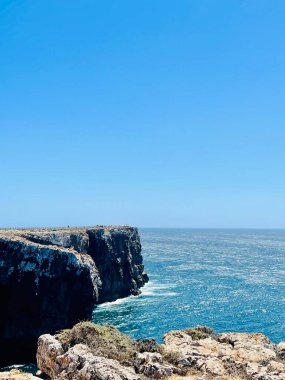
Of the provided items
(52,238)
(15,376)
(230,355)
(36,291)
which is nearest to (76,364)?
(15,376)

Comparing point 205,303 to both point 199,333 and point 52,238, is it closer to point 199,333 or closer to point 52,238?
point 52,238

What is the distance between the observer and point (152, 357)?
61.0 ft

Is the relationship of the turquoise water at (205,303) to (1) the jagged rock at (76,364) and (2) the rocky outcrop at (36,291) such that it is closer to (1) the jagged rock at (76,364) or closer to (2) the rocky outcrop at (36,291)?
(2) the rocky outcrop at (36,291)

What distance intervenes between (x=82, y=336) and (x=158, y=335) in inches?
1496

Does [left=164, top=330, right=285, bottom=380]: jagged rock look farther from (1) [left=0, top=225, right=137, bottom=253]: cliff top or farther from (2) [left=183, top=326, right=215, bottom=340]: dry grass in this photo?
(1) [left=0, top=225, right=137, bottom=253]: cliff top

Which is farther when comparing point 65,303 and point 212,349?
point 65,303

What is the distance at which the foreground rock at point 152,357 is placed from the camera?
17188mm

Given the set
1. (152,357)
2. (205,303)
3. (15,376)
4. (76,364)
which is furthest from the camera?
(205,303)

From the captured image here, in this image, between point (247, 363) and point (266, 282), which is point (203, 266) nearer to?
Answer: point (266, 282)

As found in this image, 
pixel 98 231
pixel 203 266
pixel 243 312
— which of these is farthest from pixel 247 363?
pixel 203 266

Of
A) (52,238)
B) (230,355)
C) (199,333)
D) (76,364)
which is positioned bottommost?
(230,355)

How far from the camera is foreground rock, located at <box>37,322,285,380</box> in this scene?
17188 millimetres

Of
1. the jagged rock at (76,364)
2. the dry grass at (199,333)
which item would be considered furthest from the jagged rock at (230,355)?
the jagged rock at (76,364)

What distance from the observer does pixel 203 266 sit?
412 ft
